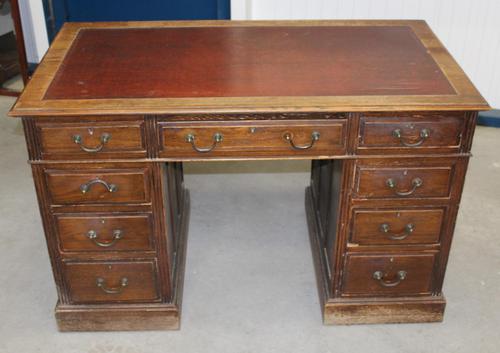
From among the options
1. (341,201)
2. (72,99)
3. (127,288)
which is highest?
(72,99)

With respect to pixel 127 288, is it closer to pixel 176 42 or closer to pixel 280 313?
pixel 280 313

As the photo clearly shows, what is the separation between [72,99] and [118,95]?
15cm

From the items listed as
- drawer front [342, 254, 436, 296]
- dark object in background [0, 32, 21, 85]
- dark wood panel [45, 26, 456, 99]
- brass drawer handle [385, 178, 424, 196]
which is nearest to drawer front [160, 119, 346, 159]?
dark wood panel [45, 26, 456, 99]

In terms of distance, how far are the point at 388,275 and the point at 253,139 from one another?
82cm

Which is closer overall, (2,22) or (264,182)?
(264,182)

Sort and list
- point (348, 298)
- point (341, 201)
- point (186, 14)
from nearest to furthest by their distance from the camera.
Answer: point (341, 201)
point (348, 298)
point (186, 14)

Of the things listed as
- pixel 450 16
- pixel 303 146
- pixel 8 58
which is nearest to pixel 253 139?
pixel 303 146

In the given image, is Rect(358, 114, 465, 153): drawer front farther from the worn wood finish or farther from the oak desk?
the worn wood finish

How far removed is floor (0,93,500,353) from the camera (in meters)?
2.59

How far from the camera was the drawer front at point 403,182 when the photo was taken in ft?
7.70

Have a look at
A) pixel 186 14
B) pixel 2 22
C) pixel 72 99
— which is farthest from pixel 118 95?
pixel 2 22

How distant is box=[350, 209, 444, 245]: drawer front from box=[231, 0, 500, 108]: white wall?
6.35 ft

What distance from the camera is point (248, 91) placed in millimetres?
2277

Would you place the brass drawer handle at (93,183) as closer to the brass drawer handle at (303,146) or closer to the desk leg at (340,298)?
the brass drawer handle at (303,146)
